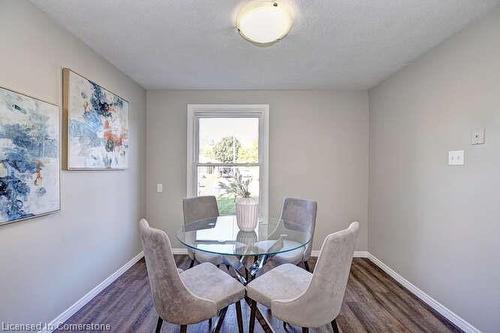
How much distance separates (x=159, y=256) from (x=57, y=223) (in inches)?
45.4

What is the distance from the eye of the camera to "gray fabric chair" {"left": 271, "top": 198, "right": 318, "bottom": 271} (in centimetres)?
241

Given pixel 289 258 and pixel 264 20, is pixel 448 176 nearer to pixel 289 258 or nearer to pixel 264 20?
pixel 289 258

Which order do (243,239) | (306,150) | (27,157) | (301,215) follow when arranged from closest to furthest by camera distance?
(27,157) → (243,239) → (301,215) → (306,150)

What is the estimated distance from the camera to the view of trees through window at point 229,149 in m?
3.73

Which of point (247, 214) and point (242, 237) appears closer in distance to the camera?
point (242, 237)

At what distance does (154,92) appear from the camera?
373cm

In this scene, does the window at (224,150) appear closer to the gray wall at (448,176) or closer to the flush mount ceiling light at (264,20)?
the gray wall at (448,176)

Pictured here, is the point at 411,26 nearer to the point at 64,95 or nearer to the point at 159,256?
the point at 159,256

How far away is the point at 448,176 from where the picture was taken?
87.4 inches

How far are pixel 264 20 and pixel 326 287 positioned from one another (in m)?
1.73

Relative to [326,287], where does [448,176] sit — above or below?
above

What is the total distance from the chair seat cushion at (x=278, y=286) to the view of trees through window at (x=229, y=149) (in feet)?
6.00

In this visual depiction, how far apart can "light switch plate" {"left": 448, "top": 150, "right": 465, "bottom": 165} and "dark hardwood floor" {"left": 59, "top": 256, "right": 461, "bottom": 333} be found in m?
1.31

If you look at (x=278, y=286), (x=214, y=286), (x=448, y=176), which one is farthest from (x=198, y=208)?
(x=448, y=176)
